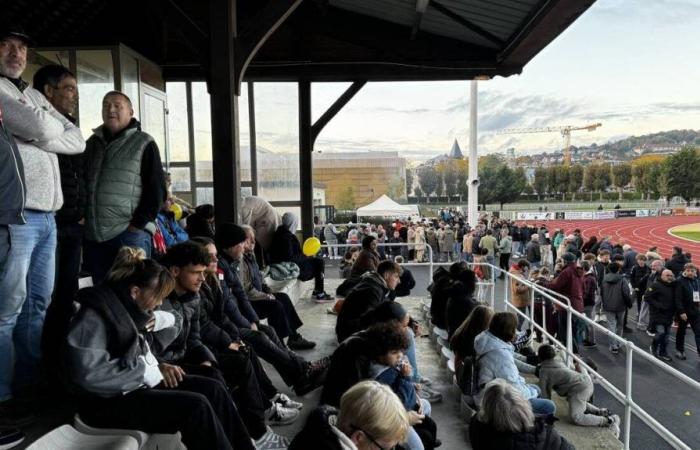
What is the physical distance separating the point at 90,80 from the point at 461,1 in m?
4.79

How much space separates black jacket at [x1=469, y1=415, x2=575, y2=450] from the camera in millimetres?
2320

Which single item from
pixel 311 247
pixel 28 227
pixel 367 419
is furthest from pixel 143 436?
pixel 311 247

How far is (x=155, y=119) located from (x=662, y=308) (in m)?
8.29

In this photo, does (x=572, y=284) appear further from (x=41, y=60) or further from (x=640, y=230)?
(x=640, y=230)

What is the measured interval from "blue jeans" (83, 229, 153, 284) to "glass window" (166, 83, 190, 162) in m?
5.88

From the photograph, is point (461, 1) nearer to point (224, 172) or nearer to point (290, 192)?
point (224, 172)

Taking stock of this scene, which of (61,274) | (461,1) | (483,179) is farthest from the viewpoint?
(483,179)

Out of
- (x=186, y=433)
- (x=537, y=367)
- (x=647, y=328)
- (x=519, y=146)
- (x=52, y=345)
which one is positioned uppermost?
(x=519, y=146)

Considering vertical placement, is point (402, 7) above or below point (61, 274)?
above

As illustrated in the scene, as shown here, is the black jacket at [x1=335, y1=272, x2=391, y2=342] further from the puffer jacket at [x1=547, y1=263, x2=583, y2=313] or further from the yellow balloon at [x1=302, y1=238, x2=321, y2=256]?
the puffer jacket at [x1=547, y1=263, x2=583, y2=313]

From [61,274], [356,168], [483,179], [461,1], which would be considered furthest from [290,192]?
[483,179]

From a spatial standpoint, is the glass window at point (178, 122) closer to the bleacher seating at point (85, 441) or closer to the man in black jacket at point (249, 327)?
the man in black jacket at point (249, 327)

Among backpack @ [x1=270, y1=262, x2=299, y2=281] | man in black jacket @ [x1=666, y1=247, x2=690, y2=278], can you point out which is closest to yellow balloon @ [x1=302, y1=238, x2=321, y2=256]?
backpack @ [x1=270, y1=262, x2=299, y2=281]

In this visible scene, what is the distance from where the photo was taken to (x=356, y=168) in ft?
226
